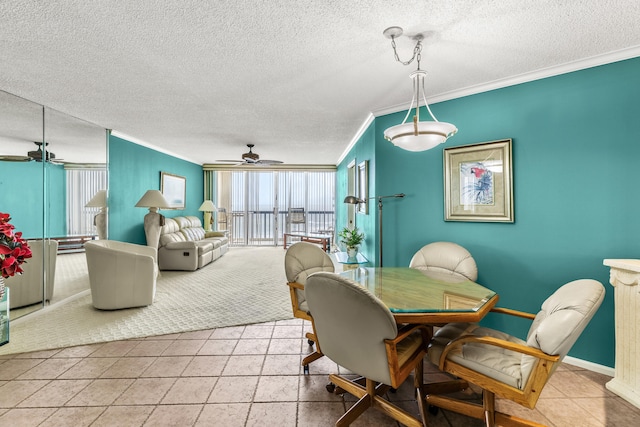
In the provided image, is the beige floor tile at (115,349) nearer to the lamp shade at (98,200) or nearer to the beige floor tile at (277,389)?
the beige floor tile at (277,389)

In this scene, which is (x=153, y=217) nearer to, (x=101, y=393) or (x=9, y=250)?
(x=9, y=250)

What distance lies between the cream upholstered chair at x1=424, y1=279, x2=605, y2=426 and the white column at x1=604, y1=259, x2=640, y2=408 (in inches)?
30.1

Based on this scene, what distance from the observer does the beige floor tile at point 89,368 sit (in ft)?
6.95

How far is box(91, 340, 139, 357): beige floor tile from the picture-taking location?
241 centimetres

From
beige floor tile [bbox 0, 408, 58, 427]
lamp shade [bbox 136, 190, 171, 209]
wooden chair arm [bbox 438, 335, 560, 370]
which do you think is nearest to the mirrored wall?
lamp shade [bbox 136, 190, 171, 209]

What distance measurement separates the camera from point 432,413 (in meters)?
1.75

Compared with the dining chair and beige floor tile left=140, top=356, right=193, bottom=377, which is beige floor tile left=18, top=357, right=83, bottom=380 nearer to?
beige floor tile left=140, top=356, right=193, bottom=377

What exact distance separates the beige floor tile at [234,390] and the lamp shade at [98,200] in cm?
333

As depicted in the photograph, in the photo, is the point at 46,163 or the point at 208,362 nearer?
the point at 208,362

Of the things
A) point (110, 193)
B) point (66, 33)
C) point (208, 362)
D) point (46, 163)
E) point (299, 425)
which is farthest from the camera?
point (110, 193)

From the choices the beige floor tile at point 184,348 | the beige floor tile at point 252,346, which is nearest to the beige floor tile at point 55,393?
the beige floor tile at point 184,348

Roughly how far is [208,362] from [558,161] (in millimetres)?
3238

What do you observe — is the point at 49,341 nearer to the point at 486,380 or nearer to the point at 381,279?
the point at 381,279

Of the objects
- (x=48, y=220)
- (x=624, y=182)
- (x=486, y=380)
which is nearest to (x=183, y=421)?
(x=486, y=380)
